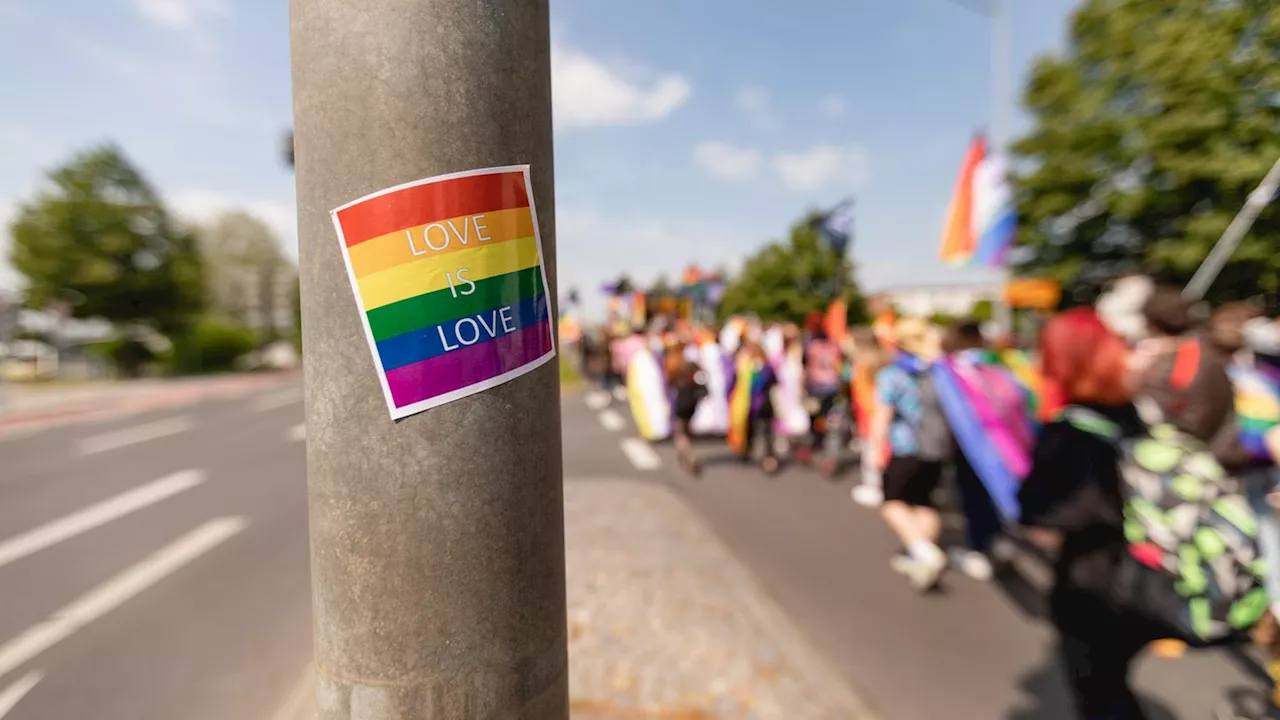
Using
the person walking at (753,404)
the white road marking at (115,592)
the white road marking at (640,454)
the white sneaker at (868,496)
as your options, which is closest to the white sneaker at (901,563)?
the white sneaker at (868,496)

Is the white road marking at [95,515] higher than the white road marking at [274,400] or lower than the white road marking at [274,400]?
lower

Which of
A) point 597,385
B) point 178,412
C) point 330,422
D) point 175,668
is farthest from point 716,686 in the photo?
point 178,412

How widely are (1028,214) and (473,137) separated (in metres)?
31.5

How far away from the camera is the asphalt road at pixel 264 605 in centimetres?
323

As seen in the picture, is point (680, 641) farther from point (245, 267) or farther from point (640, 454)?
point (245, 267)

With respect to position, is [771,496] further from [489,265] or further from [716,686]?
[489,265]

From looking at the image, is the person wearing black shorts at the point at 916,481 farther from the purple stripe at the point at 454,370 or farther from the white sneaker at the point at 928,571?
the purple stripe at the point at 454,370

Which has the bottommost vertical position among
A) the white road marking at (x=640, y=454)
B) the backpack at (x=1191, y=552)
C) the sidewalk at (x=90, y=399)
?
the white road marking at (x=640, y=454)

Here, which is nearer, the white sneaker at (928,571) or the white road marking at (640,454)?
the white sneaker at (928,571)

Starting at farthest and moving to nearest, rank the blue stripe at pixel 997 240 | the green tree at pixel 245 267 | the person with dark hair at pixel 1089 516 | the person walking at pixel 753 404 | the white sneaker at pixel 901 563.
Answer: the green tree at pixel 245 267 < the blue stripe at pixel 997 240 < the person walking at pixel 753 404 < the white sneaker at pixel 901 563 < the person with dark hair at pixel 1089 516

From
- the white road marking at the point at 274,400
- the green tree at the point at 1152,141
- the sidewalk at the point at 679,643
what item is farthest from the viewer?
the green tree at the point at 1152,141

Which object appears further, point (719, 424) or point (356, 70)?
point (719, 424)

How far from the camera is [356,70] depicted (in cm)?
115

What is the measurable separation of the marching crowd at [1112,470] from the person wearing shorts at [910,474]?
1cm
